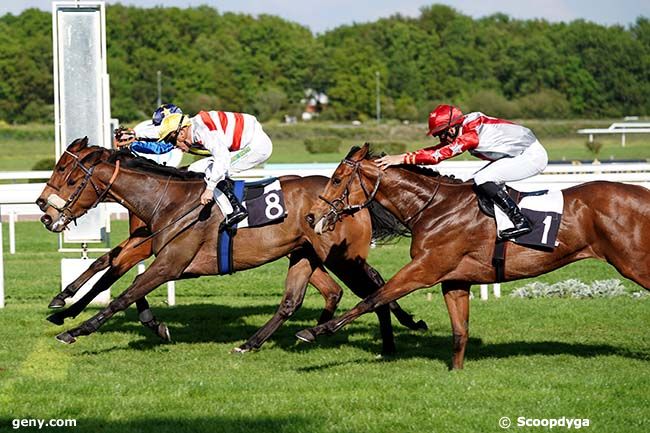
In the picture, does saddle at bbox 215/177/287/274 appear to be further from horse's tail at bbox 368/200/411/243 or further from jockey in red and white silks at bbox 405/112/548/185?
jockey in red and white silks at bbox 405/112/548/185

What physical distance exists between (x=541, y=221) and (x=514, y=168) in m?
0.40

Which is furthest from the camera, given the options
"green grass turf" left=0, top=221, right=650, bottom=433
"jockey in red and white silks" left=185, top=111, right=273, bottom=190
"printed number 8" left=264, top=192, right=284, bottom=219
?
"printed number 8" left=264, top=192, right=284, bottom=219

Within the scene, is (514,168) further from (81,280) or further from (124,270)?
(81,280)

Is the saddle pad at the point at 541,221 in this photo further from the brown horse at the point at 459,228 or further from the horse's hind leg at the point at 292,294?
the horse's hind leg at the point at 292,294

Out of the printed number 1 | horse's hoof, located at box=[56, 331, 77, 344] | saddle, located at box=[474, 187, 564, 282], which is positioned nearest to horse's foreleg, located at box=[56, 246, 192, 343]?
horse's hoof, located at box=[56, 331, 77, 344]

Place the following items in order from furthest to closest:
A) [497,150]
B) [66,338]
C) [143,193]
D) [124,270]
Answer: [124,270], [143,193], [66,338], [497,150]

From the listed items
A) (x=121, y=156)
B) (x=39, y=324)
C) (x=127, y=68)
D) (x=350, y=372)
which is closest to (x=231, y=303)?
(x=39, y=324)

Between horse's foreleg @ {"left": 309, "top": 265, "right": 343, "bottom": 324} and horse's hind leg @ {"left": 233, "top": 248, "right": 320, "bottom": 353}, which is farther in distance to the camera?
horse's foreleg @ {"left": 309, "top": 265, "right": 343, "bottom": 324}

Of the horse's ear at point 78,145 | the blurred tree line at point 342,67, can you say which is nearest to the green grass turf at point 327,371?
the horse's ear at point 78,145

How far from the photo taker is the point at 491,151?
289 inches

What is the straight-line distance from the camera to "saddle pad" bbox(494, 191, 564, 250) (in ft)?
23.4

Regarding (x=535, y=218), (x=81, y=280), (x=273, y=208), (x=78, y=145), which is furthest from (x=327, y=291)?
(x=78, y=145)

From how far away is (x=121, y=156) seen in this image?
8.26m

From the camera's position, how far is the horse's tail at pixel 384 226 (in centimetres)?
834
